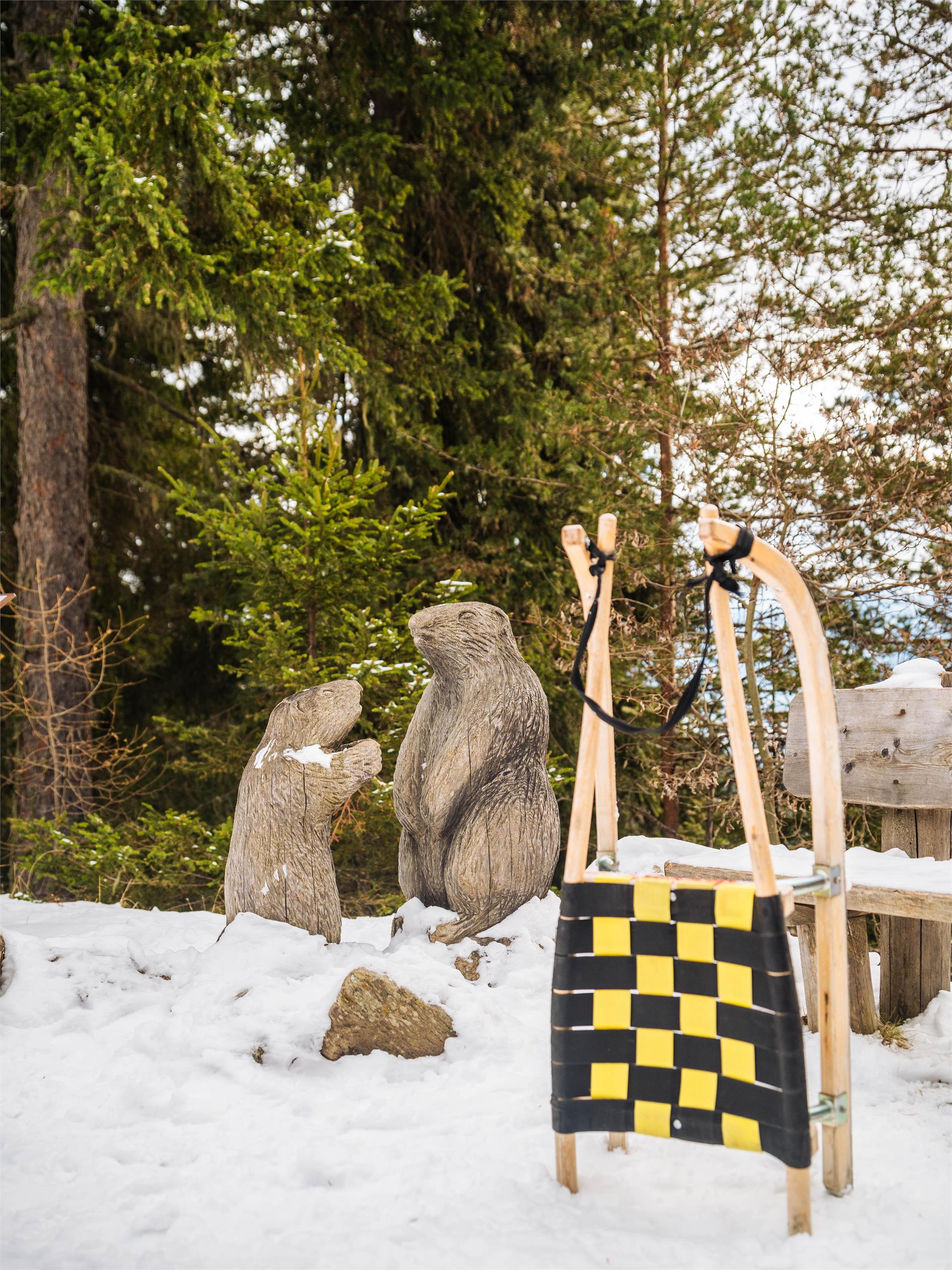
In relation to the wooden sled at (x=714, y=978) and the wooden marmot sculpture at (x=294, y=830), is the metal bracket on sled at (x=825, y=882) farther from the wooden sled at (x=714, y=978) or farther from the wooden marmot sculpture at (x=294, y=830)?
the wooden marmot sculpture at (x=294, y=830)

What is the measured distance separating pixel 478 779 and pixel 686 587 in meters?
1.96

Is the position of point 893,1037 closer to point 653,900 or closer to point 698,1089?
point 698,1089

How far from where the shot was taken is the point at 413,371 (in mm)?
8398

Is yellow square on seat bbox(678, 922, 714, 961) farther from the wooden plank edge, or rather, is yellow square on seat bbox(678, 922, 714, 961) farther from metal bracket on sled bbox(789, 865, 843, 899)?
the wooden plank edge

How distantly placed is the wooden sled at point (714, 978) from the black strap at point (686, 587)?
0.07 ft

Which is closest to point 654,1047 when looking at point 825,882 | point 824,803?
point 825,882

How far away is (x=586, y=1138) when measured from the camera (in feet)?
8.80

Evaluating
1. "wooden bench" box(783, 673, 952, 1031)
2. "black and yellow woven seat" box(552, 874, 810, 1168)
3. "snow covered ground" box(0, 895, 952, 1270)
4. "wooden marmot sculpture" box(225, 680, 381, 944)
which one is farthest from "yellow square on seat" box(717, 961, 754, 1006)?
"wooden marmot sculpture" box(225, 680, 381, 944)

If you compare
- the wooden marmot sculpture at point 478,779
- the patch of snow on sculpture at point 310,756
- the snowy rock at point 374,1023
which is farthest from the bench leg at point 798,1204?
the patch of snow on sculpture at point 310,756

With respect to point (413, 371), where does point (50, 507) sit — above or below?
below

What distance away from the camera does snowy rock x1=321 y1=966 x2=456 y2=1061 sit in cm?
Answer: 316

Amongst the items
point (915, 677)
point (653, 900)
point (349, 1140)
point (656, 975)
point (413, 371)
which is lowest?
point (349, 1140)

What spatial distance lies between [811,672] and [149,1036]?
7.97ft

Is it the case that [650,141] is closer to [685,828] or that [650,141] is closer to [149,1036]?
[685,828]
